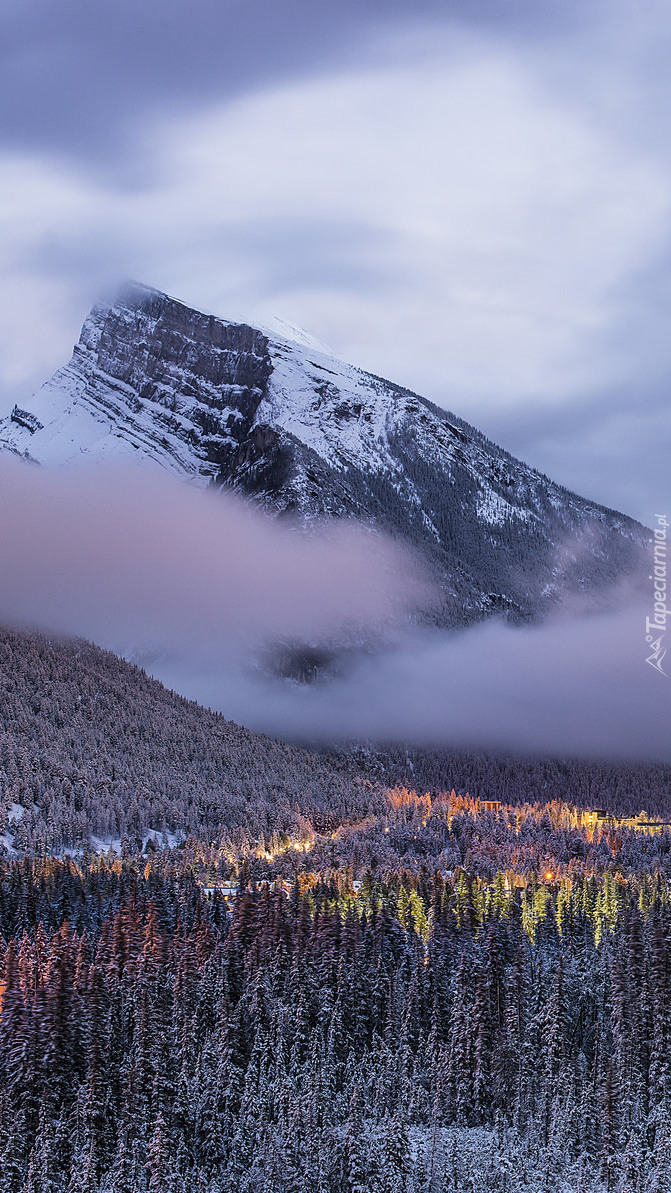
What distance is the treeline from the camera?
450ft

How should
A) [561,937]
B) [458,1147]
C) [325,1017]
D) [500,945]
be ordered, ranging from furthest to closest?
[561,937] → [500,945] → [325,1017] → [458,1147]

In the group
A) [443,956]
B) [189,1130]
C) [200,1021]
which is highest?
[443,956]

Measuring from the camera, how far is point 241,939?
596ft

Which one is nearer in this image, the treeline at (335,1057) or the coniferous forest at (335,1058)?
the coniferous forest at (335,1058)

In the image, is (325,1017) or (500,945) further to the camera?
(500,945)

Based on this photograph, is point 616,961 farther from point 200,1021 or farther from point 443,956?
point 200,1021

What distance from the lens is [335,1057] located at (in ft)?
528

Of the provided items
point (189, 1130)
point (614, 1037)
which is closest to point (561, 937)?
point (614, 1037)

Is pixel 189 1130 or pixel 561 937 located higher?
pixel 561 937

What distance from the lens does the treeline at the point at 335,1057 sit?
137125 mm

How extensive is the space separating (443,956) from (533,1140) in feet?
111

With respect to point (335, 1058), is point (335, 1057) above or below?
above

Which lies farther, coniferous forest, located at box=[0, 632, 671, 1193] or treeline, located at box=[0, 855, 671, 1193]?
treeline, located at box=[0, 855, 671, 1193]

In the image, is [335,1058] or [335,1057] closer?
[335,1058]
